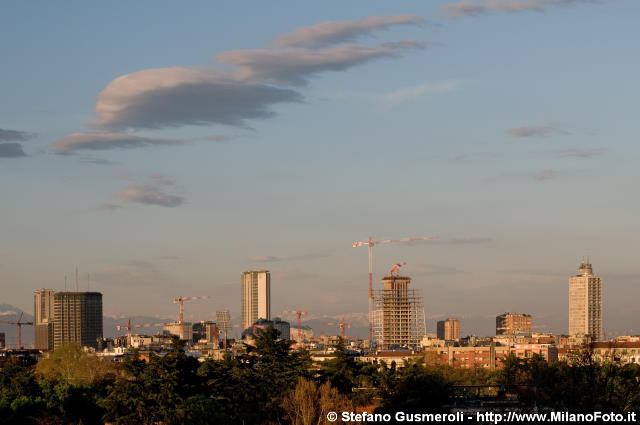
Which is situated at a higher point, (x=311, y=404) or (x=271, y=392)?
(x=311, y=404)

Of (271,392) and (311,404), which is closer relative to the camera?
(311,404)

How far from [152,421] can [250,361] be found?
2139cm

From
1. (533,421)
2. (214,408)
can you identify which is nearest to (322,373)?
(214,408)

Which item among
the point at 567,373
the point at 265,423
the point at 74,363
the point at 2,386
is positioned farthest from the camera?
the point at 74,363

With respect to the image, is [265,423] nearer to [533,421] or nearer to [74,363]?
[533,421]

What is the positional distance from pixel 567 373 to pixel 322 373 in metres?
38.6

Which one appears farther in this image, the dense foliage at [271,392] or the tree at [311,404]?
the tree at [311,404]

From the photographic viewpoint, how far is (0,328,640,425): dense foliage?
92.0 metres

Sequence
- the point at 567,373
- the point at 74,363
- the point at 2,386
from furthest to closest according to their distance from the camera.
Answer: the point at 74,363 < the point at 2,386 < the point at 567,373

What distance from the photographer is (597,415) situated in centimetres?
8169

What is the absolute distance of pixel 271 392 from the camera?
11200 cm

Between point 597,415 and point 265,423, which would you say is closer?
point 597,415

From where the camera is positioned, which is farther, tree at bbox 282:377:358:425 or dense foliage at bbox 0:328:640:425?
tree at bbox 282:377:358:425

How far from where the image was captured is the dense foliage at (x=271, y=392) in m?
92.0
